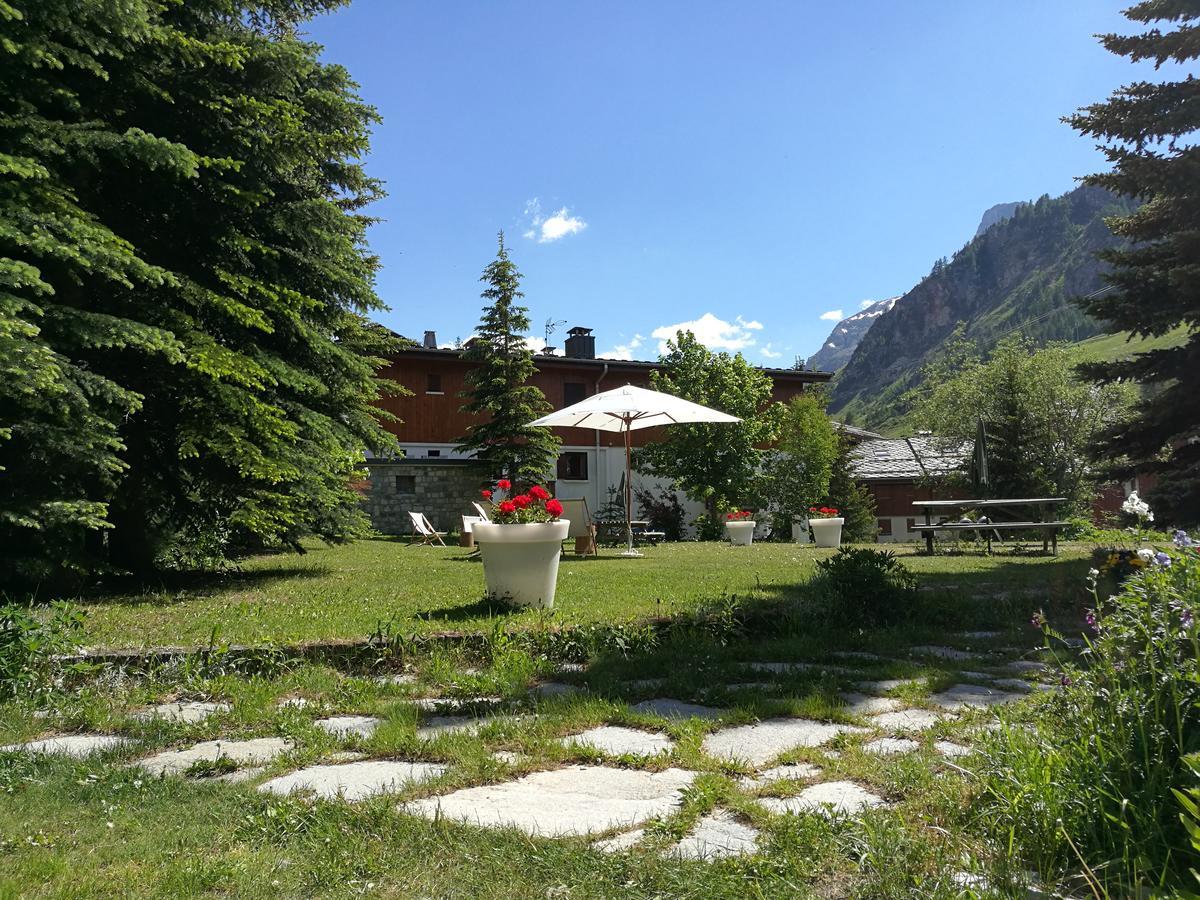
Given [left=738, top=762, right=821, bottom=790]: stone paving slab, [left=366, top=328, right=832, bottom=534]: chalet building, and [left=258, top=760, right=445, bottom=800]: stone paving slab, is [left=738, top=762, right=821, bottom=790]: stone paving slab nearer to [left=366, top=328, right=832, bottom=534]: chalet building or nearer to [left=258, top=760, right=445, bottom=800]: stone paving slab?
[left=258, top=760, right=445, bottom=800]: stone paving slab

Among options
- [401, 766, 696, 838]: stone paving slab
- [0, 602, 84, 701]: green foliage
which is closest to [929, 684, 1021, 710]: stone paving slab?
[401, 766, 696, 838]: stone paving slab

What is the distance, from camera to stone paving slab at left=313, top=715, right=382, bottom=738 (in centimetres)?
322

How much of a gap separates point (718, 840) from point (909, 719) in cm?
147

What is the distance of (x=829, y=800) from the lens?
7.61 ft

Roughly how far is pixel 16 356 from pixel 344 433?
4.43 metres

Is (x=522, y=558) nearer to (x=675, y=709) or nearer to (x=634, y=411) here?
(x=675, y=709)

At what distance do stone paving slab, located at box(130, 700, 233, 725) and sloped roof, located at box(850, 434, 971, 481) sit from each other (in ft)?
104

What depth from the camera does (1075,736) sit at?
2.13 metres

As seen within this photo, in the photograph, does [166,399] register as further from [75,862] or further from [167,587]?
[75,862]

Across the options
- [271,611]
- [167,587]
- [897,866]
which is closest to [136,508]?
[167,587]

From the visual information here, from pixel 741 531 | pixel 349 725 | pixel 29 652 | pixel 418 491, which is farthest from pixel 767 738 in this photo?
pixel 418 491

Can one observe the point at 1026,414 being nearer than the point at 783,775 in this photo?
No

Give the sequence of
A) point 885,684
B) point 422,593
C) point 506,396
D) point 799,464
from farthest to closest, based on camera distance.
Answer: point 799,464 < point 506,396 < point 422,593 < point 885,684

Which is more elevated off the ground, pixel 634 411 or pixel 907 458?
pixel 907 458
